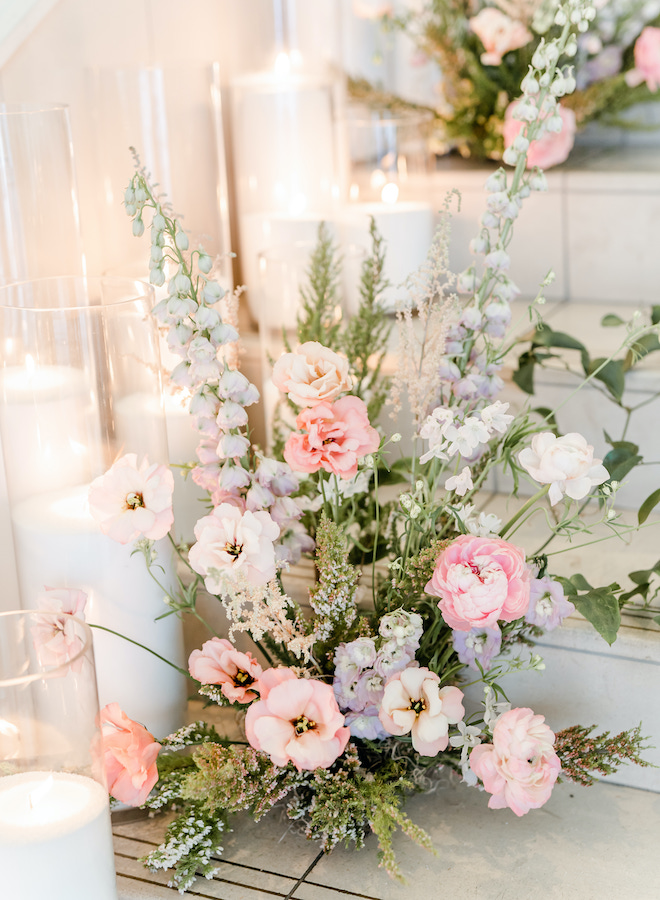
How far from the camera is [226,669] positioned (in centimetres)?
96

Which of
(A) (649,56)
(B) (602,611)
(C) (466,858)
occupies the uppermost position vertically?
(A) (649,56)

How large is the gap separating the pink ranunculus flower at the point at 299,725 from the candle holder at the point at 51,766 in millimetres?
135

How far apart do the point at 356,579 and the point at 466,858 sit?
0.93 feet

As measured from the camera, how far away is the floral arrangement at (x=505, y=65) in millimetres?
1720

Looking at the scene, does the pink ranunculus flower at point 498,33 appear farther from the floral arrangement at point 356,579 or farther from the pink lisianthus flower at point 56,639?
the pink lisianthus flower at point 56,639

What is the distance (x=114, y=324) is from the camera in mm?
958

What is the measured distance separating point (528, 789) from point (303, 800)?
22cm

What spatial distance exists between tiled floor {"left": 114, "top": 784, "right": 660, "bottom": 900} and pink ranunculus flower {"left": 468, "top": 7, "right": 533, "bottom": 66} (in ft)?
3.84

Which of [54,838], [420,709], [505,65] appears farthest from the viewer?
[505,65]

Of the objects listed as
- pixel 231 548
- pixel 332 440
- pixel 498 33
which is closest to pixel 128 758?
pixel 231 548

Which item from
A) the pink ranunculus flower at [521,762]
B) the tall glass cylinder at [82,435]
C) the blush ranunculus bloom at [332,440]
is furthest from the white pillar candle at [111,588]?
the pink ranunculus flower at [521,762]

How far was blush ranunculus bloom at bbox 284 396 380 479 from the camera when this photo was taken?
0.87 meters

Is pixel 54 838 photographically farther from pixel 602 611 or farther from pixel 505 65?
pixel 505 65

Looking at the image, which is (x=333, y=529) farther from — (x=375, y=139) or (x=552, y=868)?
(x=375, y=139)
